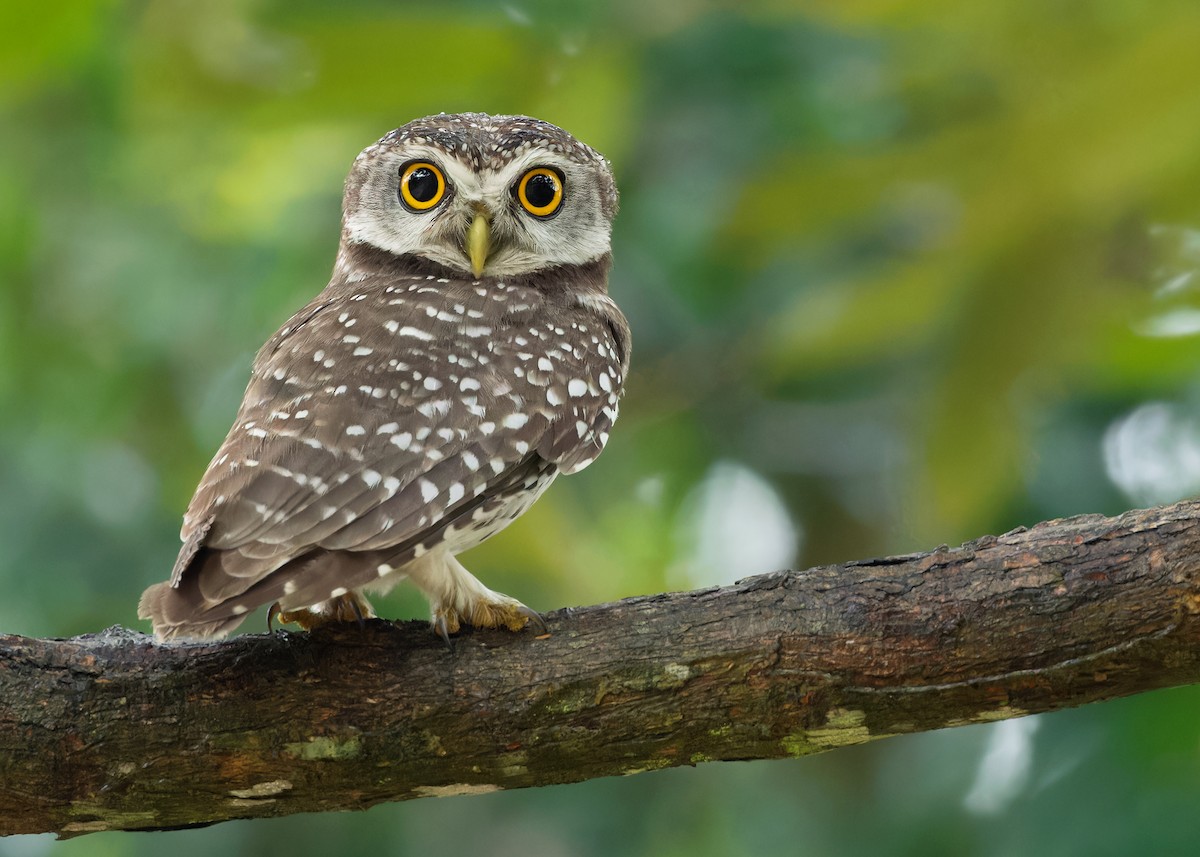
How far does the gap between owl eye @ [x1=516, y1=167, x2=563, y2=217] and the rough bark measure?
1.46 metres

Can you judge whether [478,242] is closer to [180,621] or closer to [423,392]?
[423,392]

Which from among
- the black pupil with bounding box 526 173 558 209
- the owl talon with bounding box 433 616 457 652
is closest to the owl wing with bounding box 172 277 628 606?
the owl talon with bounding box 433 616 457 652

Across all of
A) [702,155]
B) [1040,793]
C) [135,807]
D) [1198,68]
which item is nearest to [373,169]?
[702,155]

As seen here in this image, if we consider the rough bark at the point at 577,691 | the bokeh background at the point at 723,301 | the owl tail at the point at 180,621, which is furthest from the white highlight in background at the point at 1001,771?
the owl tail at the point at 180,621

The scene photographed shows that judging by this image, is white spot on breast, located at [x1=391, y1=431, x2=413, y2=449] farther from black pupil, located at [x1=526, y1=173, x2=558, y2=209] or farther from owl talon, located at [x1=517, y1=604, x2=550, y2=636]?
black pupil, located at [x1=526, y1=173, x2=558, y2=209]

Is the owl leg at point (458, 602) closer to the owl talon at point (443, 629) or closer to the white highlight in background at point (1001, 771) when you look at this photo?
the owl talon at point (443, 629)

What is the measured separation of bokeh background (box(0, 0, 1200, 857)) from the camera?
349cm

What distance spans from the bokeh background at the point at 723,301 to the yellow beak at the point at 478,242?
1.35ft

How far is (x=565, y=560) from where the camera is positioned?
14.4 ft

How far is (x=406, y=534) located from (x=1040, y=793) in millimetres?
2600

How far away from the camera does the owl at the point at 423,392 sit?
2.71 meters

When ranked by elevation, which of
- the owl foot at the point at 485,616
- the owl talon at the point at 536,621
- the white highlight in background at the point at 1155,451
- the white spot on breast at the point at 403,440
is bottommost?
the owl talon at the point at 536,621

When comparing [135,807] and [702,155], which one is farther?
[702,155]

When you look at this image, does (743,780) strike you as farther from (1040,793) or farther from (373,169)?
(373,169)
